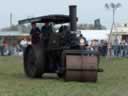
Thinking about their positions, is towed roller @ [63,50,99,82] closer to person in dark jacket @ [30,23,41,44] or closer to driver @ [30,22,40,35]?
person in dark jacket @ [30,23,41,44]

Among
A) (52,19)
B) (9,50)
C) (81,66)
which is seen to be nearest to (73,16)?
A: (52,19)

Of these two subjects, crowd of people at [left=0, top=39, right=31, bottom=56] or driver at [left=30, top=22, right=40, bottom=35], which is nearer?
driver at [left=30, top=22, right=40, bottom=35]

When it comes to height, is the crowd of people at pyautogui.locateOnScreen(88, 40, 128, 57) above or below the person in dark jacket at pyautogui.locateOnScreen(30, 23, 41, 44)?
below

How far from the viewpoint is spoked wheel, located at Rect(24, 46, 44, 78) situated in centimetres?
1764

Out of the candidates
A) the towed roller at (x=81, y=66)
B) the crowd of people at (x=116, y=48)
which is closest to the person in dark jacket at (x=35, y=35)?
the towed roller at (x=81, y=66)

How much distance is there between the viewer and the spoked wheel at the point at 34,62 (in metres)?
17.6

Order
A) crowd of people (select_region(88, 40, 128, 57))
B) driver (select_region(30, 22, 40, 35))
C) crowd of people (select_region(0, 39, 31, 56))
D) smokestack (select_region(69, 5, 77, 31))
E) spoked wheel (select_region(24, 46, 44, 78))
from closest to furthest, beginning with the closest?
1. smokestack (select_region(69, 5, 77, 31))
2. spoked wheel (select_region(24, 46, 44, 78))
3. driver (select_region(30, 22, 40, 35))
4. crowd of people (select_region(88, 40, 128, 57))
5. crowd of people (select_region(0, 39, 31, 56))

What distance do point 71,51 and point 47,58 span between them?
1669 mm

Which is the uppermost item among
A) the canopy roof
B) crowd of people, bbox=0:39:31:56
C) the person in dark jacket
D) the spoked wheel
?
the canopy roof

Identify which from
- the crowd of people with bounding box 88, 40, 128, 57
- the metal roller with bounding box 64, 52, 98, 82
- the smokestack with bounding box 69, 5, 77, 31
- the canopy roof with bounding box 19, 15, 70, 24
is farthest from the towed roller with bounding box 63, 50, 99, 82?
the crowd of people with bounding box 88, 40, 128, 57

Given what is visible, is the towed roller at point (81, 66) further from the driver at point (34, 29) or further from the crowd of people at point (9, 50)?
the crowd of people at point (9, 50)

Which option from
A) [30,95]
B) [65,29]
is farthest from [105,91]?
[65,29]

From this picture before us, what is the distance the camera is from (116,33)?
54.7m

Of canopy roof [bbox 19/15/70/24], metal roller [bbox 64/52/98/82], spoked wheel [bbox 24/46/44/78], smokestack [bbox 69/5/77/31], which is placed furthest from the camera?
canopy roof [bbox 19/15/70/24]
